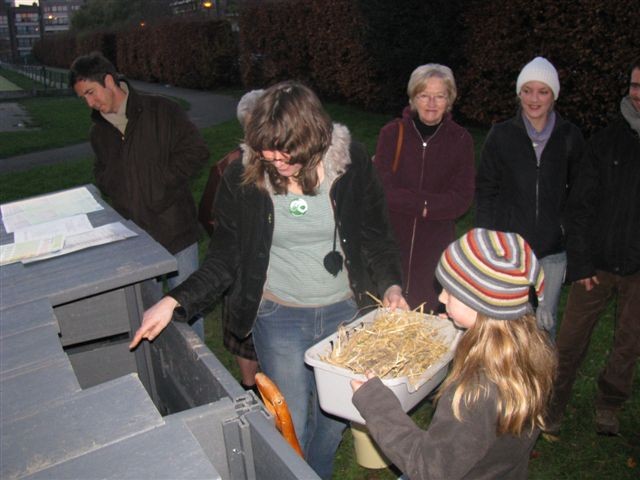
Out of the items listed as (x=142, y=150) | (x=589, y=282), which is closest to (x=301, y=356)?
(x=589, y=282)

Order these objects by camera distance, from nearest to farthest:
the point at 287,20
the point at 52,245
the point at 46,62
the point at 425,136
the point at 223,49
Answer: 1. the point at 52,245
2. the point at 425,136
3. the point at 287,20
4. the point at 223,49
5. the point at 46,62

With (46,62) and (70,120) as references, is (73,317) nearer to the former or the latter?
(70,120)

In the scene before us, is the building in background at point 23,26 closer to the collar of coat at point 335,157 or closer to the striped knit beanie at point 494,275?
the collar of coat at point 335,157

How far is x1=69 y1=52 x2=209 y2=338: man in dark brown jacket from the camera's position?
4035mm

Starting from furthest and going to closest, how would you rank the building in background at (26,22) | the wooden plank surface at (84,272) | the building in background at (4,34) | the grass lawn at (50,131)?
the building in background at (26,22)
the building in background at (4,34)
the grass lawn at (50,131)
the wooden plank surface at (84,272)

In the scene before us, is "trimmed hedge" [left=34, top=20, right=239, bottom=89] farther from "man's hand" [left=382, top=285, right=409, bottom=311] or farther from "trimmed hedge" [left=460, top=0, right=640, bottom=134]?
"man's hand" [left=382, top=285, right=409, bottom=311]

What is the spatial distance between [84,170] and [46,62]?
6660 centimetres

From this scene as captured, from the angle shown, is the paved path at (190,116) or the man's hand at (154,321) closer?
the man's hand at (154,321)

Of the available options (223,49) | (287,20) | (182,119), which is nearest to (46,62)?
(223,49)

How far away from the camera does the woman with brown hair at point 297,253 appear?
267 cm

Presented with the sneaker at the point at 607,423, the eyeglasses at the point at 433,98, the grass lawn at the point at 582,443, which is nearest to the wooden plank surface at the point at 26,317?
the grass lawn at the point at 582,443

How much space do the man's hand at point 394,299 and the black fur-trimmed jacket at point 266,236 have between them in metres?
0.05

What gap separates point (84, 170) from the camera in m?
12.1

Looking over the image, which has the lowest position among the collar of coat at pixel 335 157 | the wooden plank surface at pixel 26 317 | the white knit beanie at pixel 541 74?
the wooden plank surface at pixel 26 317
